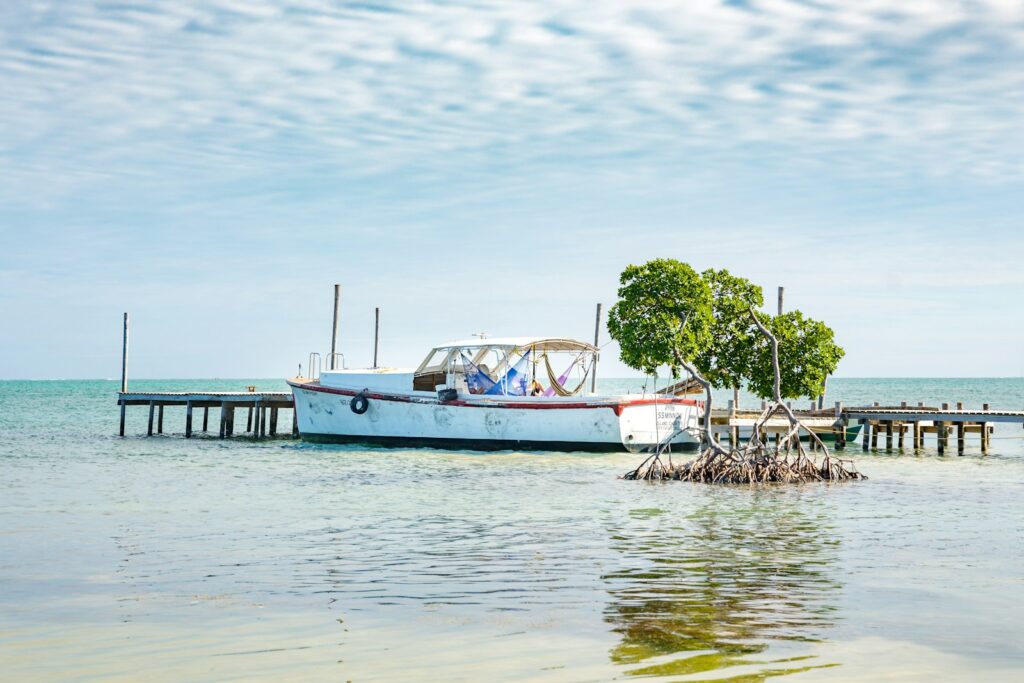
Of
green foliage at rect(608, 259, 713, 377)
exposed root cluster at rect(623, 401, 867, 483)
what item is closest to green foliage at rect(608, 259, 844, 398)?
green foliage at rect(608, 259, 713, 377)

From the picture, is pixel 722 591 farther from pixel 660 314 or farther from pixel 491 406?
pixel 491 406

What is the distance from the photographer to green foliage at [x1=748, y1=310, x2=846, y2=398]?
27891mm

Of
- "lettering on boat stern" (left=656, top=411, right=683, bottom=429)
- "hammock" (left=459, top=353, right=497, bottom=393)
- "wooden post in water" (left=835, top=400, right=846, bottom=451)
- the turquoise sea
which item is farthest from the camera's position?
"wooden post in water" (left=835, top=400, right=846, bottom=451)

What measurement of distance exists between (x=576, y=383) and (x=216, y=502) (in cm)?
1764

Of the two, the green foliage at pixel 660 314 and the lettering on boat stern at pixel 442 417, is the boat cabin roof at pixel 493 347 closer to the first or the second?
the lettering on boat stern at pixel 442 417

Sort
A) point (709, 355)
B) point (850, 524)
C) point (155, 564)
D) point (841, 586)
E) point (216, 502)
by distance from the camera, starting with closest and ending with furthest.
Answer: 1. point (841, 586)
2. point (155, 564)
3. point (850, 524)
4. point (216, 502)
5. point (709, 355)

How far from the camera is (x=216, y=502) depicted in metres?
20.4

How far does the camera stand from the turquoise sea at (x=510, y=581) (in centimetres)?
866

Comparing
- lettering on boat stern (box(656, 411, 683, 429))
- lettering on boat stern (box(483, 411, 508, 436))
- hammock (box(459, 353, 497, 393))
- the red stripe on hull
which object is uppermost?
hammock (box(459, 353, 497, 393))

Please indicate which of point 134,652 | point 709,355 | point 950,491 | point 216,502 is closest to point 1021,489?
point 950,491

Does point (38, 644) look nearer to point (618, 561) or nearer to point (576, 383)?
point (618, 561)

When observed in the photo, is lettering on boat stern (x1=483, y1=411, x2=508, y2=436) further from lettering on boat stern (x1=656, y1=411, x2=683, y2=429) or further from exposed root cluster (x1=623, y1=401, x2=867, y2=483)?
exposed root cluster (x1=623, y1=401, x2=867, y2=483)

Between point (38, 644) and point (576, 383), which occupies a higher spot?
point (576, 383)

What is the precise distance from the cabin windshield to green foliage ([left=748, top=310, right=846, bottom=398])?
8453 mm
